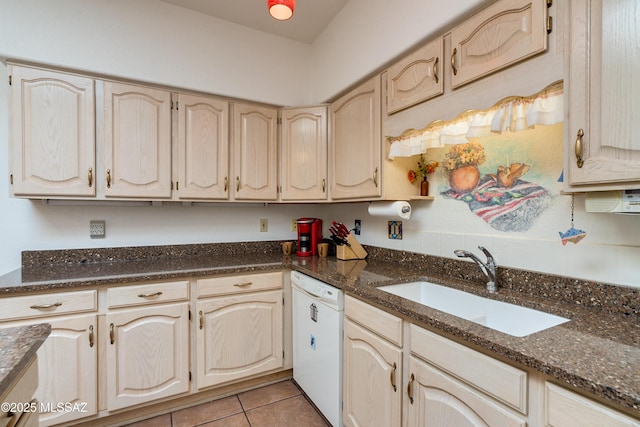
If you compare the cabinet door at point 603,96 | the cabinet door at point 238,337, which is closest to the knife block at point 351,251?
the cabinet door at point 238,337

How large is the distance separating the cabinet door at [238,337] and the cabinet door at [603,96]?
1801 mm

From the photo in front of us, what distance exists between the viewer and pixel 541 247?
51.6 inches

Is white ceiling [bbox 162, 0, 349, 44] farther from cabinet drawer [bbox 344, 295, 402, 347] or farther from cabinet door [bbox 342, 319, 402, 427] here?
cabinet door [bbox 342, 319, 402, 427]

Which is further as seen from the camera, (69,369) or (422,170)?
(422,170)

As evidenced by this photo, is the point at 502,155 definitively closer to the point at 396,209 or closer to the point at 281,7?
the point at 396,209

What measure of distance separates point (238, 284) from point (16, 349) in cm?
124

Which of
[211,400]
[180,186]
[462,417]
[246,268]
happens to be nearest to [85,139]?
[180,186]

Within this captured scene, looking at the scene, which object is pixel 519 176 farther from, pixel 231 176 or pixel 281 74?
pixel 281 74

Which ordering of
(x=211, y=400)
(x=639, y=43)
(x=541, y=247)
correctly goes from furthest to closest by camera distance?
(x=211, y=400), (x=541, y=247), (x=639, y=43)

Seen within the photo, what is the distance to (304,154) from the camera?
2.32 metres

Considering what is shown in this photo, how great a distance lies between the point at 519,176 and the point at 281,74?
1.97 meters

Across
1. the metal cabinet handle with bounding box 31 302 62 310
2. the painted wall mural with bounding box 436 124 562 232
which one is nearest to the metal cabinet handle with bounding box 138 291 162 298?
the metal cabinet handle with bounding box 31 302 62 310

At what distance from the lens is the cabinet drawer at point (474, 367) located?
32.2 inches

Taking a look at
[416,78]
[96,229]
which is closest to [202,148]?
[96,229]
